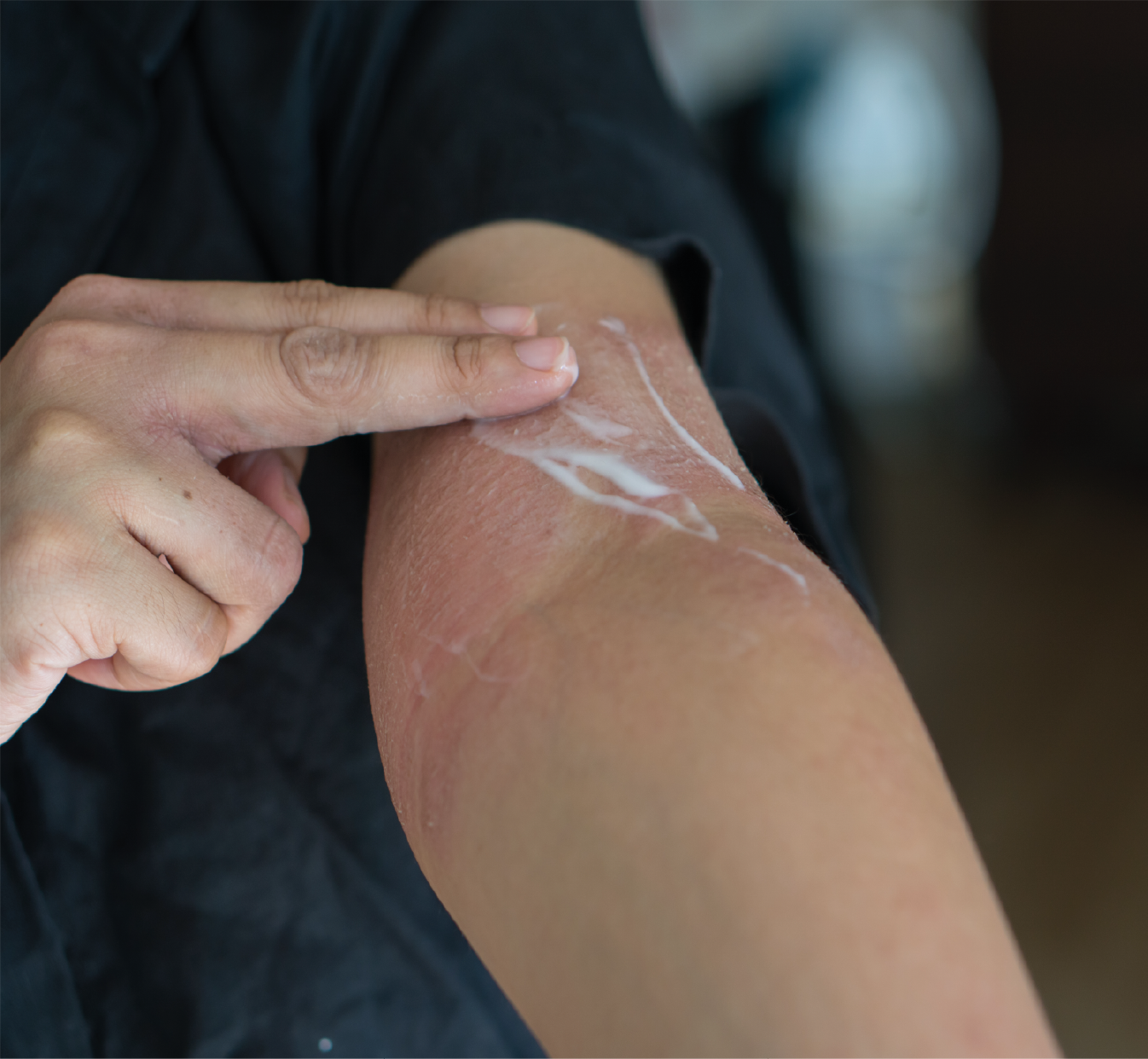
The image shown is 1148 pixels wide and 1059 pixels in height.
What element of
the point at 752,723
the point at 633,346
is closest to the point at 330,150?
the point at 633,346

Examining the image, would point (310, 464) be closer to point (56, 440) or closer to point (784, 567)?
point (56, 440)

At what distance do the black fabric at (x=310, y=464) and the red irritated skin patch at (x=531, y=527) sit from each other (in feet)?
0.48

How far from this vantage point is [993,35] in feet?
7.32

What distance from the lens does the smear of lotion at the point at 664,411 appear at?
59 cm

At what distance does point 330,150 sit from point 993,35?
6.94ft

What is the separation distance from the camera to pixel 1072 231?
2.19m

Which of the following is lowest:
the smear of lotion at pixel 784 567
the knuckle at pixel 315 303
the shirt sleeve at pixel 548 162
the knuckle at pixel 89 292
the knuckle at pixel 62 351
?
the smear of lotion at pixel 784 567

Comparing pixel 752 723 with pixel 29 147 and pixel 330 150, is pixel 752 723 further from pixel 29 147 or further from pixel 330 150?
pixel 29 147

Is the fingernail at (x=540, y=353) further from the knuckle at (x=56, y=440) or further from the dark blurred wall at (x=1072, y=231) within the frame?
the dark blurred wall at (x=1072, y=231)

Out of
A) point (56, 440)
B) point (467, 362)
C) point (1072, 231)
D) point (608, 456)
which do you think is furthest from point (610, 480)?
point (1072, 231)

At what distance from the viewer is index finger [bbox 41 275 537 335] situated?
620mm

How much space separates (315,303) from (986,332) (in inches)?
87.8

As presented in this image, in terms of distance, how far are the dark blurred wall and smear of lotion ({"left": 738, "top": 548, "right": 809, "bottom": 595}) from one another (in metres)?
2.11

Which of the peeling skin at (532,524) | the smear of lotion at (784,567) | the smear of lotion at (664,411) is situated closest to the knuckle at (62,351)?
the peeling skin at (532,524)
